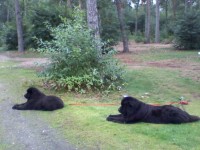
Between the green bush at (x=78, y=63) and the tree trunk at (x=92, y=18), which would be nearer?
the green bush at (x=78, y=63)

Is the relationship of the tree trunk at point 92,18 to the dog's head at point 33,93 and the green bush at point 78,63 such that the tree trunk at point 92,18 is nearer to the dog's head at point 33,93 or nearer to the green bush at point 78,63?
the green bush at point 78,63

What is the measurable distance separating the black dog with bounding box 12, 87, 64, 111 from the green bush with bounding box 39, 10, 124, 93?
187 centimetres

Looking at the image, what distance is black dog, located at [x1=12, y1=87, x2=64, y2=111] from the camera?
8.69 m

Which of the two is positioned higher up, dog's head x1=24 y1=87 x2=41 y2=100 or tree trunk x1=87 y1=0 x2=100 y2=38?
tree trunk x1=87 y1=0 x2=100 y2=38

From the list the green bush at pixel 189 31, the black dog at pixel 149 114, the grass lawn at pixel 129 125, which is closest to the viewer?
the grass lawn at pixel 129 125

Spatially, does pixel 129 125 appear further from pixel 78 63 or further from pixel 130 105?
pixel 78 63

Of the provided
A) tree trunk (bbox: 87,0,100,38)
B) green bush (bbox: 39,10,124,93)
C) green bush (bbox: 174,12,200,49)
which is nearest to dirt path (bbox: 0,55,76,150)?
green bush (bbox: 39,10,124,93)

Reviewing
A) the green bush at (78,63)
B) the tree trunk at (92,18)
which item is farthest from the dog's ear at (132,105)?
the tree trunk at (92,18)

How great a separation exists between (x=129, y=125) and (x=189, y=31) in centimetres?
2119

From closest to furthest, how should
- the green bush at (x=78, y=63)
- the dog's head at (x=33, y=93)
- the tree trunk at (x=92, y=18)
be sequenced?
1. the dog's head at (x=33, y=93)
2. the green bush at (x=78, y=63)
3. the tree trunk at (x=92, y=18)

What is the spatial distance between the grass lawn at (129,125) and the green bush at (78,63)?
0.50 meters

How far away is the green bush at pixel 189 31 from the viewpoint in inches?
1067

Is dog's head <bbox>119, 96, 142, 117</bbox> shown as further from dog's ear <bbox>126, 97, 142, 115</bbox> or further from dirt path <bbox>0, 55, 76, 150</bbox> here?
dirt path <bbox>0, 55, 76, 150</bbox>

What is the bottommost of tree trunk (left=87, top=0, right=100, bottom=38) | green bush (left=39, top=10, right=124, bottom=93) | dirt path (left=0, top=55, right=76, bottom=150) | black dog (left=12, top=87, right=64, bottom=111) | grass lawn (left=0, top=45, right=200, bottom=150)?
dirt path (left=0, top=55, right=76, bottom=150)
